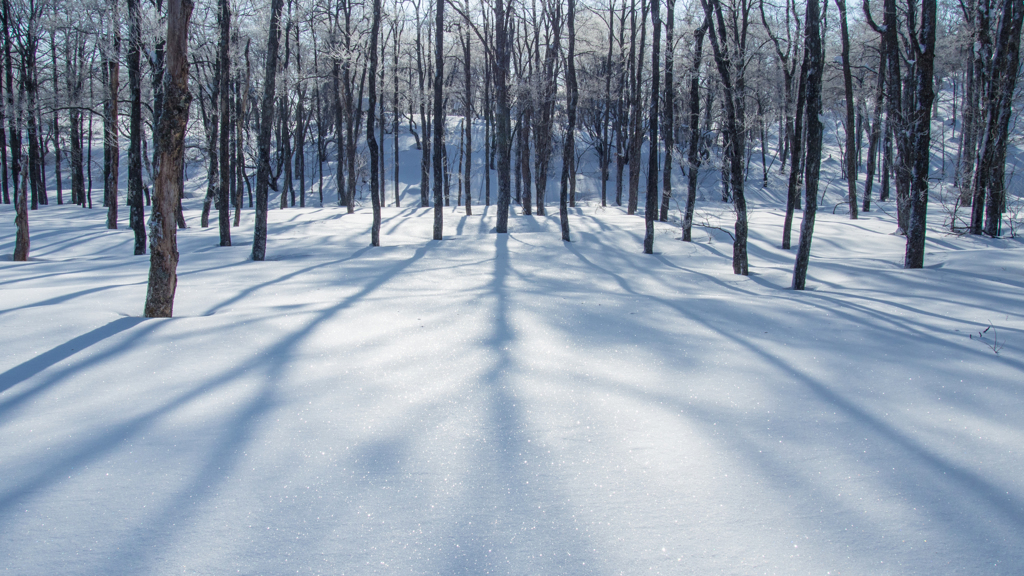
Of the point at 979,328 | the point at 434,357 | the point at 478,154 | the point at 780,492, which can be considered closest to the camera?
the point at 780,492

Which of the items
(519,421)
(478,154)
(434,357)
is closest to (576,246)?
(434,357)

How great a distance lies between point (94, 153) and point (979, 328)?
67036mm

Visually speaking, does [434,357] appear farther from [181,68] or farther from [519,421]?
[181,68]

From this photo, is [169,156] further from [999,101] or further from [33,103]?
[999,101]

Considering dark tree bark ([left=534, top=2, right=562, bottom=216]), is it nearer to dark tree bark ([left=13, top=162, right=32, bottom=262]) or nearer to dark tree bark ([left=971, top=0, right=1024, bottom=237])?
dark tree bark ([left=971, top=0, right=1024, bottom=237])

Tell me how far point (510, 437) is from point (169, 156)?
4794 mm

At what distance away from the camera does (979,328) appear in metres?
5.28

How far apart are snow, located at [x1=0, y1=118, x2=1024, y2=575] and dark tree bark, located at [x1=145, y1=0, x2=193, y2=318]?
1.50ft

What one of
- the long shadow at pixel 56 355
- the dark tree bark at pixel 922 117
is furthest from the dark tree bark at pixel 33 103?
the dark tree bark at pixel 922 117

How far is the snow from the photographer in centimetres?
215

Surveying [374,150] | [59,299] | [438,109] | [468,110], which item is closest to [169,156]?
[59,299]

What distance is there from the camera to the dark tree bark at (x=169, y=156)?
5.48 m

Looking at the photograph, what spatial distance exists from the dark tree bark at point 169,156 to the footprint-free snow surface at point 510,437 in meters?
0.47

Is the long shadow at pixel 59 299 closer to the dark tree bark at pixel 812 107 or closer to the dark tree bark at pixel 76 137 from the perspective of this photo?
the dark tree bark at pixel 812 107
